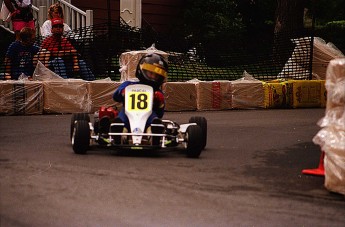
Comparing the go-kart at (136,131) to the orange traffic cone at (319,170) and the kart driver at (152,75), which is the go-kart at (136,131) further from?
the orange traffic cone at (319,170)

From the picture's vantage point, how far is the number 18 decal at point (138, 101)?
7.85 m

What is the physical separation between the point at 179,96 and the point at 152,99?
5.30 m

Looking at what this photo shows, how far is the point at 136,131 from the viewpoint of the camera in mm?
7672

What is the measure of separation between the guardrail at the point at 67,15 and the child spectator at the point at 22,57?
4.19m

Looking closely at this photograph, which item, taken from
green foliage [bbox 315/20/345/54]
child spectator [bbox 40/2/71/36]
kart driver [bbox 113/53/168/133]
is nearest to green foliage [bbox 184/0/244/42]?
green foliage [bbox 315/20/345/54]

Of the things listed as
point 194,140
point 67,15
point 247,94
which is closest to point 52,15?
point 247,94

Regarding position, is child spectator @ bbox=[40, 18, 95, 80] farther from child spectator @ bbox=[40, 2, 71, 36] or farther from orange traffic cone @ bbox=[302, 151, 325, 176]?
orange traffic cone @ bbox=[302, 151, 325, 176]

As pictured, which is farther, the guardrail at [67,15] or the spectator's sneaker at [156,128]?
the guardrail at [67,15]

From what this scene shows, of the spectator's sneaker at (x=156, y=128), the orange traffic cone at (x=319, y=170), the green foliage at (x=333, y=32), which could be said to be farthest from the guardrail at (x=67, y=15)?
the orange traffic cone at (x=319, y=170)

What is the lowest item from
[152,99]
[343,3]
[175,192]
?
[175,192]

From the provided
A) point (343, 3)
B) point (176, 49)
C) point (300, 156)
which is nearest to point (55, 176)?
point (300, 156)

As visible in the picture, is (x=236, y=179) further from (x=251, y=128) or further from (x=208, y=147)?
(x=251, y=128)

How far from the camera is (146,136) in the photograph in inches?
302

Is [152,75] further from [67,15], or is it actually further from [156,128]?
[67,15]
